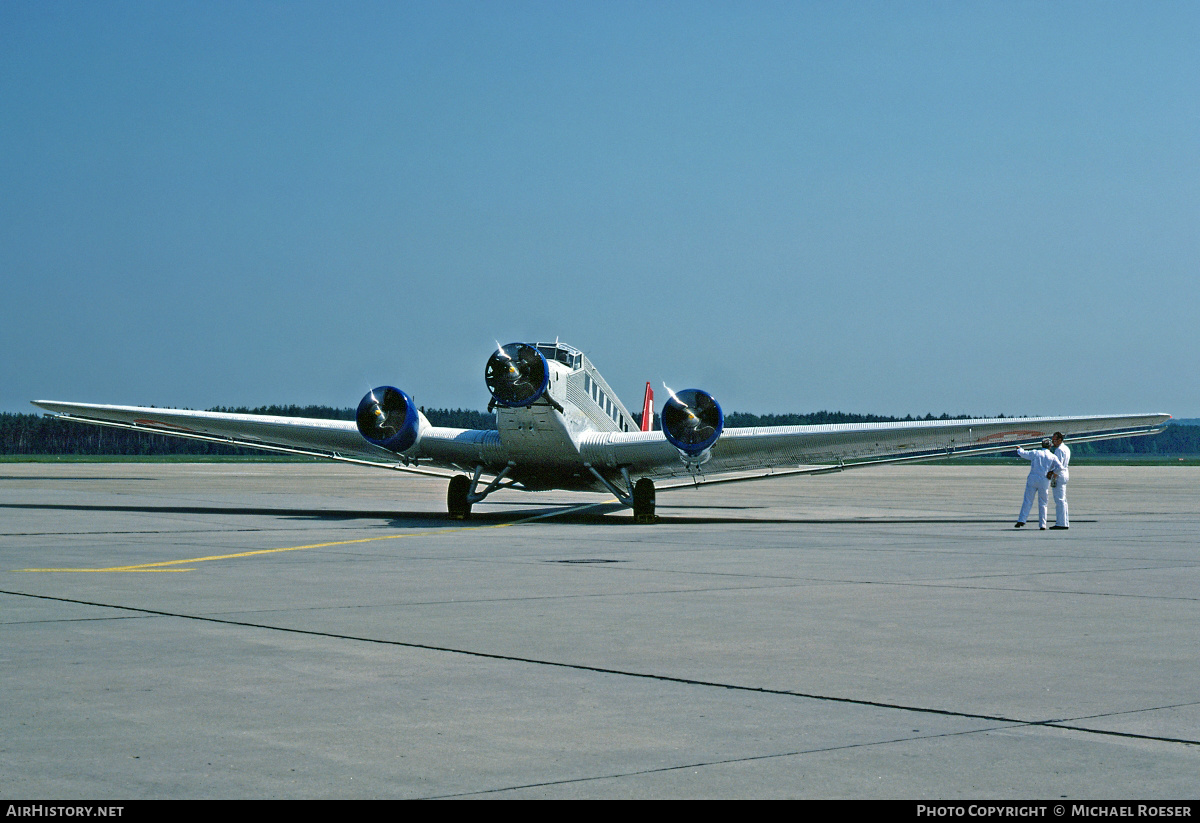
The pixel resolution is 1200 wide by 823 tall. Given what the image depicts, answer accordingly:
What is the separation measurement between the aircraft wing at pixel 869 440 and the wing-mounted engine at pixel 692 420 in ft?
3.26

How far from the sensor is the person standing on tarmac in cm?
2331

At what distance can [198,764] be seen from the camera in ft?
17.2

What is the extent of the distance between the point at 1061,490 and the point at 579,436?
9.98 meters

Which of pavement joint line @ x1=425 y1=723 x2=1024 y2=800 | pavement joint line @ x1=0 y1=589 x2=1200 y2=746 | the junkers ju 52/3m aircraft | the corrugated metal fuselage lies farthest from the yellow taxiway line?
pavement joint line @ x1=425 y1=723 x2=1024 y2=800

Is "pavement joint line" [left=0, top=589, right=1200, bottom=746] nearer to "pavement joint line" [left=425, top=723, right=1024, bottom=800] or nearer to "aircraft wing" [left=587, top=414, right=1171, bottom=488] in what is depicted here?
"pavement joint line" [left=425, top=723, right=1024, bottom=800]

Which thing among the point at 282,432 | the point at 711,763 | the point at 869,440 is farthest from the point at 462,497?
the point at 711,763

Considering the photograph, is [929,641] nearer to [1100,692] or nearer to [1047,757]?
[1100,692]

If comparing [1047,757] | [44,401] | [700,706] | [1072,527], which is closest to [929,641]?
[700,706]

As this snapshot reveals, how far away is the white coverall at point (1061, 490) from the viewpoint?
23312 mm

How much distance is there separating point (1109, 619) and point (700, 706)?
4.96 meters

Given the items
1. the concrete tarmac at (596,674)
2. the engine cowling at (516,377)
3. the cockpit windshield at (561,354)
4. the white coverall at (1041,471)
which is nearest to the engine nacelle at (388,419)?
the engine cowling at (516,377)

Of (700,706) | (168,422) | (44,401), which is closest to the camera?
(700,706)

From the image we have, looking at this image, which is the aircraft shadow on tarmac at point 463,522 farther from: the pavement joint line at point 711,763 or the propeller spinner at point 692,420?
the pavement joint line at point 711,763

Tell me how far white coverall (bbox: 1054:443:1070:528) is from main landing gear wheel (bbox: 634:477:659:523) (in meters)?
8.43
